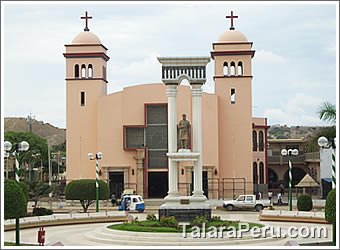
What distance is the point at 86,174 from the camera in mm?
53562

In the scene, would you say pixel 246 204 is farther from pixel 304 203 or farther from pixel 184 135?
pixel 184 135

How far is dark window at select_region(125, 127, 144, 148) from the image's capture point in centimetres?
5278

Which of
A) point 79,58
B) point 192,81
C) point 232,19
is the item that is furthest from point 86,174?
point 192,81

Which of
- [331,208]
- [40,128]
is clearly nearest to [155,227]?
[331,208]

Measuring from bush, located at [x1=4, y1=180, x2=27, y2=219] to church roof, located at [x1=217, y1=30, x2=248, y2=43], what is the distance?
34422 millimetres

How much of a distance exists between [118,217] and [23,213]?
11.7m

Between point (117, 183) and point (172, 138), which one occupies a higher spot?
point (172, 138)

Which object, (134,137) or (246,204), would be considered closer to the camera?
(246,204)

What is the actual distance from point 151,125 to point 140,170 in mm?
3896

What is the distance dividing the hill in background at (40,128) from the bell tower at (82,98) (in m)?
71.7

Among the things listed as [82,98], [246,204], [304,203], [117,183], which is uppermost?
[82,98]

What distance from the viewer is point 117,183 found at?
5338cm

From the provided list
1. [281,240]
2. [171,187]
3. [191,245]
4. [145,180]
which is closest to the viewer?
[191,245]

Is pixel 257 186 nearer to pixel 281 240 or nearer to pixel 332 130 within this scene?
pixel 332 130
